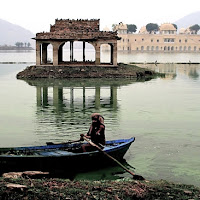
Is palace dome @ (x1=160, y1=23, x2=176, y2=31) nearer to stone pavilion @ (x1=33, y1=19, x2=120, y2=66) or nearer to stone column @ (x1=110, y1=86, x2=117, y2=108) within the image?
stone pavilion @ (x1=33, y1=19, x2=120, y2=66)

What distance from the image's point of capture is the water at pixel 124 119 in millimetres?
10565

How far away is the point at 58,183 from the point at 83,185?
488mm

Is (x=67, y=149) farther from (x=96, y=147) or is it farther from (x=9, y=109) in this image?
(x=9, y=109)

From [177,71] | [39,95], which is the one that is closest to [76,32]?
[39,95]

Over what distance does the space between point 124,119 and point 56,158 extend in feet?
23.0

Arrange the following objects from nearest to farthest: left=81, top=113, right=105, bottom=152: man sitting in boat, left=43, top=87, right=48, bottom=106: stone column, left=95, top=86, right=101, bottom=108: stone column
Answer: left=81, top=113, right=105, bottom=152: man sitting in boat
left=95, top=86, right=101, bottom=108: stone column
left=43, top=87, right=48, bottom=106: stone column

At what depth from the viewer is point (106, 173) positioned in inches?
380

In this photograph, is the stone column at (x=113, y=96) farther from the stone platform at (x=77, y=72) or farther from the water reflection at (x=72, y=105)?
the stone platform at (x=77, y=72)

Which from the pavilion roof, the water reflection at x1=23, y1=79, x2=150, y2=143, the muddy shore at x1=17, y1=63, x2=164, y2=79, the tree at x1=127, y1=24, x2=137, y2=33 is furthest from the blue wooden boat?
the tree at x1=127, y1=24, x2=137, y2=33

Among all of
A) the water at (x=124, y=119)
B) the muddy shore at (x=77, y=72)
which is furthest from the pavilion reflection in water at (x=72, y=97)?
the muddy shore at (x=77, y=72)

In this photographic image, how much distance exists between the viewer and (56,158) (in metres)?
9.27

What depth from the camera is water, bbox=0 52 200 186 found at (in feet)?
34.7

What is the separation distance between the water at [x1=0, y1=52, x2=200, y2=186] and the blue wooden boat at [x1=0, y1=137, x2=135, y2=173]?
0.27m

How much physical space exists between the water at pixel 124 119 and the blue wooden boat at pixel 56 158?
0.90ft
